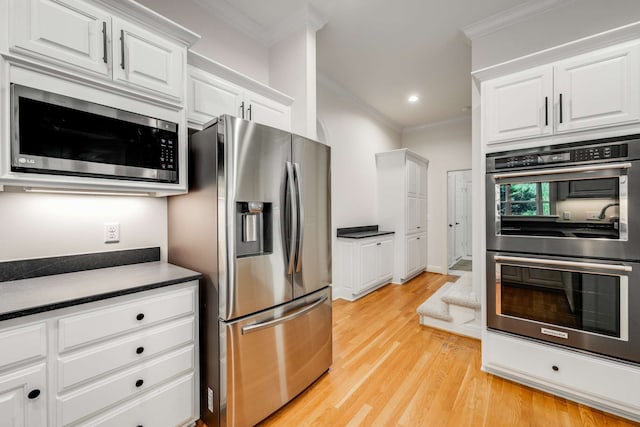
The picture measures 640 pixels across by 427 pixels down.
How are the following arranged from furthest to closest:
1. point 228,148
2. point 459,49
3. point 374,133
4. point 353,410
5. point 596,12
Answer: point 374,133 < point 459,49 < point 596,12 < point 353,410 < point 228,148

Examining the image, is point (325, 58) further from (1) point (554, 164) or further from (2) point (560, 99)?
(1) point (554, 164)

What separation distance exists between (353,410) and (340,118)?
3723 mm

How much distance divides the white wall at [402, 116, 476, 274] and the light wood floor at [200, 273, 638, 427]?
3017 mm

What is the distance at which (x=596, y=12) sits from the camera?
222cm

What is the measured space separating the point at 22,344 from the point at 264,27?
9.62 ft

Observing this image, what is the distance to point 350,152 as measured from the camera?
4449 mm

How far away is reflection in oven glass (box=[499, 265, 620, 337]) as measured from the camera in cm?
169

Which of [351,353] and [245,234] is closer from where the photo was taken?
[245,234]

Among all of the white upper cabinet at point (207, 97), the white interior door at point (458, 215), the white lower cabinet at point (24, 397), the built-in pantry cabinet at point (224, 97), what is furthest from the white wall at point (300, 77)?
the white interior door at point (458, 215)

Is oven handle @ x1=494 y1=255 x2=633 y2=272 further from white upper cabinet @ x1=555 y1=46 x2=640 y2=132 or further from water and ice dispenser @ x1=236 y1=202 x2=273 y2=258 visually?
water and ice dispenser @ x1=236 y1=202 x2=273 y2=258

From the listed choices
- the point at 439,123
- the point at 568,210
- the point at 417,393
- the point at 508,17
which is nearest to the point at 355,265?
→ the point at 417,393

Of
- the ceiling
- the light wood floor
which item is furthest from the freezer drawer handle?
the ceiling

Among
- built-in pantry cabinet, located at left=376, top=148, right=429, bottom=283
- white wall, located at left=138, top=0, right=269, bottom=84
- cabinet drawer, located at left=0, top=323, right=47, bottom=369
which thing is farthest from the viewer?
built-in pantry cabinet, located at left=376, top=148, right=429, bottom=283

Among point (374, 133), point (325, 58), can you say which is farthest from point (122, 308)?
point (374, 133)
